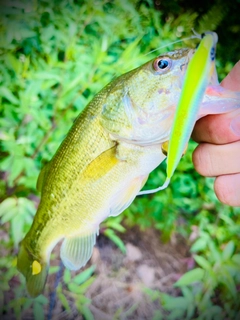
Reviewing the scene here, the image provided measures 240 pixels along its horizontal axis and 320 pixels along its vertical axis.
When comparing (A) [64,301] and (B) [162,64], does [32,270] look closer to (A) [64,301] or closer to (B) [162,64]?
(A) [64,301]

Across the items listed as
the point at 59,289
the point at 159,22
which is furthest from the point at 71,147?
the point at 159,22

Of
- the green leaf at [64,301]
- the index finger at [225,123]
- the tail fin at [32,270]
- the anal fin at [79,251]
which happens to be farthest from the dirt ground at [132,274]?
the index finger at [225,123]

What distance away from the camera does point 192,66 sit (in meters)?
0.35

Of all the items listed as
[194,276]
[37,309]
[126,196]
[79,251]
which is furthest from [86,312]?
[126,196]

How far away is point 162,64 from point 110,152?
19 centimetres

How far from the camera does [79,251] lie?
2.20ft

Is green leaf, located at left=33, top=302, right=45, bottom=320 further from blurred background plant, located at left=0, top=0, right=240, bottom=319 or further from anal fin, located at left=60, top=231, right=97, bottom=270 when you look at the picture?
anal fin, located at left=60, top=231, right=97, bottom=270

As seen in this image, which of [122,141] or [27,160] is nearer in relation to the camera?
[122,141]

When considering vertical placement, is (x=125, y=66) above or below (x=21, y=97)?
below

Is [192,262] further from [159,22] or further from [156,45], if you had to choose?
[159,22]

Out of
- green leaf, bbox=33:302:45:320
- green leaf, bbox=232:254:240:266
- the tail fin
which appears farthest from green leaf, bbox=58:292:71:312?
green leaf, bbox=232:254:240:266

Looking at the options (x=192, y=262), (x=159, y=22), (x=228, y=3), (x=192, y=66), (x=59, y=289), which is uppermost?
(x=192, y=66)

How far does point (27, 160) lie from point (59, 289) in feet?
1.69

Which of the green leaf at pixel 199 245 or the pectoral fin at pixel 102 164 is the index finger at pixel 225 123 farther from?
the green leaf at pixel 199 245
